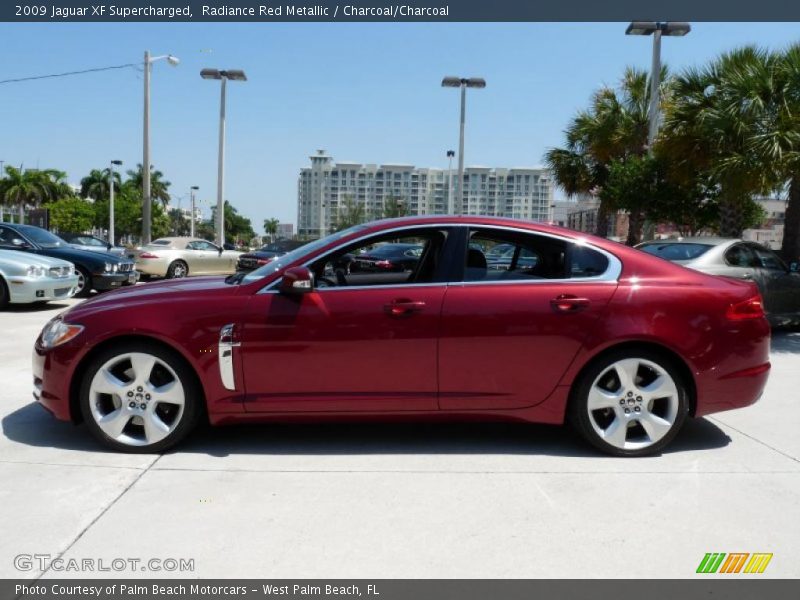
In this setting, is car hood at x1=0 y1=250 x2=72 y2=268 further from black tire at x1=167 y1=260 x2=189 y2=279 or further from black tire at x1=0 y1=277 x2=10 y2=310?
black tire at x1=167 y1=260 x2=189 y2=279

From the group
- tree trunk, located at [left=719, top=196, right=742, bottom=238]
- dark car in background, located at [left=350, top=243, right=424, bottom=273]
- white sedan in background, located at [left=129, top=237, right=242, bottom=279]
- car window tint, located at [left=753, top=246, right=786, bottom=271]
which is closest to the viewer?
dark car in background, located at [left=350, top=243, right=424, bottom=273]

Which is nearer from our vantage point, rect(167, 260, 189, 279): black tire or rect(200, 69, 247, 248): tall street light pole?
rect(167, 260, 189, 279): black tire

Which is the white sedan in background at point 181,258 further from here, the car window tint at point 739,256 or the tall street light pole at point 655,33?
the car window tint at point 739,256

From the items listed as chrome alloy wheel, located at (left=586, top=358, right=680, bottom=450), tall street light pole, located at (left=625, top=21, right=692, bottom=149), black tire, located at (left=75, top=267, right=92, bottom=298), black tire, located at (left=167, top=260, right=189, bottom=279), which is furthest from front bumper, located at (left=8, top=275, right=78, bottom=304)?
tall street light pole, located at (left=625, top=21, right=692, bottom=149)

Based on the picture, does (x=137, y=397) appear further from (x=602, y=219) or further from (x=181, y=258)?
(x=602, y=219)

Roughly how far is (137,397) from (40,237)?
11.3 meters

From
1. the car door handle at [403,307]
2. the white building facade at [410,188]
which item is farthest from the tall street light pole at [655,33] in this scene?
the white building facade at [410,188]

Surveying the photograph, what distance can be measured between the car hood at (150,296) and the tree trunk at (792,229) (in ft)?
35.0

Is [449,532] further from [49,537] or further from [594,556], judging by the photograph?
[49,537]

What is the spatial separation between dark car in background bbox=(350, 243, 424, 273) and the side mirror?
72 cm

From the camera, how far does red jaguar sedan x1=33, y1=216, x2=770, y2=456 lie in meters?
4.03

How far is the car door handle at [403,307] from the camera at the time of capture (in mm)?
4047

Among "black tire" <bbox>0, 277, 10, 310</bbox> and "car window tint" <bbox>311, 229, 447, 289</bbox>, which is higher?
"car window tint" <bbox>311, 229, 447, 289</bbox>
